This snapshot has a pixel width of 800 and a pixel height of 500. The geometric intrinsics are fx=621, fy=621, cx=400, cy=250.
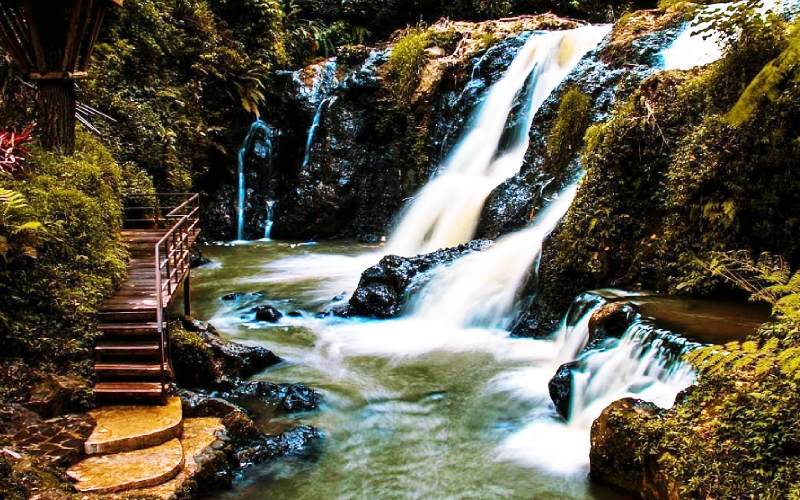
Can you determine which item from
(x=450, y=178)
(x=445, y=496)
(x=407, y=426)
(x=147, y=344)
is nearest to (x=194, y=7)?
(x=450, y=178)

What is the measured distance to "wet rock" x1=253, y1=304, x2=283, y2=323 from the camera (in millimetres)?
11703

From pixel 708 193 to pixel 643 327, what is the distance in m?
2.69

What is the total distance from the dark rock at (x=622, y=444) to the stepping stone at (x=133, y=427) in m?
4.32

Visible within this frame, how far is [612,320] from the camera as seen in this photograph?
7.91m

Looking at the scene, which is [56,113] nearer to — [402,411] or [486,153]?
[402,411]

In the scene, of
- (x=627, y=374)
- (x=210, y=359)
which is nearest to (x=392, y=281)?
(x=210, y=359)

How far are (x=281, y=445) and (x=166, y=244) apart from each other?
338 cm

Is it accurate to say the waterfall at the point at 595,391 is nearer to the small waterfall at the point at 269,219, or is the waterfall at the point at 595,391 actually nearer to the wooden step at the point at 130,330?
the wooden step at the point at 130,330

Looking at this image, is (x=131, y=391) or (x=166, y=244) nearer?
(x=131, y=391)

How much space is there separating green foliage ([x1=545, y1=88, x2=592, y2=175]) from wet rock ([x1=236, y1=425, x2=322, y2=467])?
26.5ft

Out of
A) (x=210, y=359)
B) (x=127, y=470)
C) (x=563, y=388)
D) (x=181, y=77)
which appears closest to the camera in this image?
(x=127, y=470)

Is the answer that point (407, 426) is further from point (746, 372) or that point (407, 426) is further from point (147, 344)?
point (746, 372)

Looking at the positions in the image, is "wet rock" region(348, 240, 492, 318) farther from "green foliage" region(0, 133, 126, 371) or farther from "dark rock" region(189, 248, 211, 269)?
"dark rock" region(189, 248, 211, 269)

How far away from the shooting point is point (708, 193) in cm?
877
